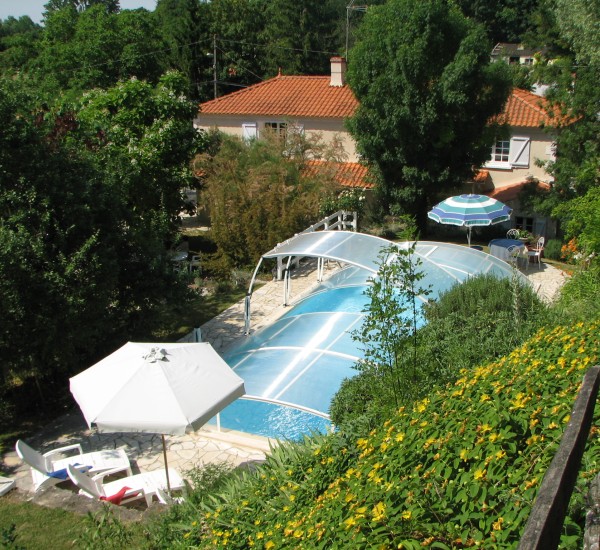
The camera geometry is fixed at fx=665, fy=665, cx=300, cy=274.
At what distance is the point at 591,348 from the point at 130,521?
515 centimetres

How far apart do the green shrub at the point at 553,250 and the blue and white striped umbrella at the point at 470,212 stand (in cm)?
329

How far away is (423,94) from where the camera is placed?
2234 centimetres

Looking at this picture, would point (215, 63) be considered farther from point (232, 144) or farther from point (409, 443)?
point (409, 443)

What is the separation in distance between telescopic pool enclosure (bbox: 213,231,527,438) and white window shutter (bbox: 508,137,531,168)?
15134 millimetres

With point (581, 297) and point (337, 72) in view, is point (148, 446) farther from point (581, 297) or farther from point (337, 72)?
point (337, 72)

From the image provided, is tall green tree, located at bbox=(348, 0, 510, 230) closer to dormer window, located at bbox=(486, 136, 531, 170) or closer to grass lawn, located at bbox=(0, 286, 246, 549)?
dormer window, located at bbox=(486, 136, 531, 170)

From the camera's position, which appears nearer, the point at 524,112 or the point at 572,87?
the point at 572,87

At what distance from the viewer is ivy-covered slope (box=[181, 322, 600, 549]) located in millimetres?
4004

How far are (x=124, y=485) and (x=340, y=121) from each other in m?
22.8

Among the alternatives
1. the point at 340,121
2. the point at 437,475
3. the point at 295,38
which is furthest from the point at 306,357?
the point at 295,38

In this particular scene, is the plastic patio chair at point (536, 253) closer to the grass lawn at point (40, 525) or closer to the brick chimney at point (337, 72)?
the brick chimney at point (337, 72)

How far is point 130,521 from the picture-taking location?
290 inches

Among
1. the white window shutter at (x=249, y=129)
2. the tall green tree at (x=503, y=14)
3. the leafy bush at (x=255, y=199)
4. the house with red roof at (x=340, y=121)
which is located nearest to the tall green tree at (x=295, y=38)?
the tall green tree at (x=503, y=14)

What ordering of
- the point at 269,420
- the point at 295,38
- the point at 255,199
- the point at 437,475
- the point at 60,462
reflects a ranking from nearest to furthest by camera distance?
Result: 1. the point at 437,475
2. the point at 60,462
3. the point at 269,420
4. the point at 255,199
5. the point at 295,38
